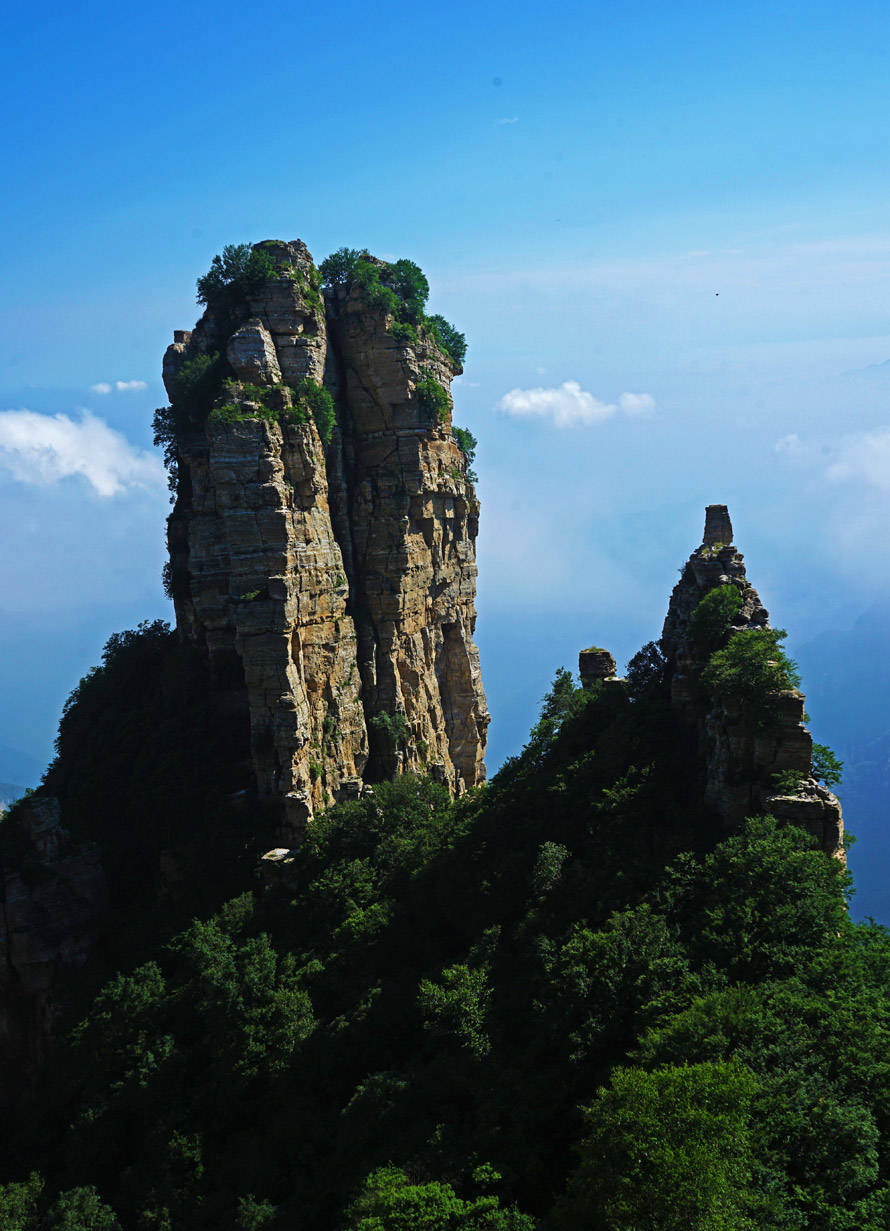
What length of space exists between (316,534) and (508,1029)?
95.5 feet

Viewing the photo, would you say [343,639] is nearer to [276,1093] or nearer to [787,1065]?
[276,1093]

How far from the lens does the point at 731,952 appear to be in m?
28.7

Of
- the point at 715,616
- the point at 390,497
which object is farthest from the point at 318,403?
the point at 715,616

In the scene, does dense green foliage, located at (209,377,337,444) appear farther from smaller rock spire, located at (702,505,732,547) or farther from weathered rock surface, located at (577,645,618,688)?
smaller rock spire, located at (702,505,732,547)

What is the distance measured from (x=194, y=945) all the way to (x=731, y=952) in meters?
23.7

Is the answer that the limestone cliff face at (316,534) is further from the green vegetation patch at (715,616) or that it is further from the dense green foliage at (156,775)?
the green vegetation patch at (715,616)

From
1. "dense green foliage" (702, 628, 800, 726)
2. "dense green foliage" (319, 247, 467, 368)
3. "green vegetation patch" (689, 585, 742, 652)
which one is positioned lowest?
"dense green foliage" (702, 628, 800, 726)

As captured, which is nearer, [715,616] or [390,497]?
[715,616]

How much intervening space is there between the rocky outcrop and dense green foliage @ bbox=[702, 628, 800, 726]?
109 feet

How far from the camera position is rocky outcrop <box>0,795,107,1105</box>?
4738cm

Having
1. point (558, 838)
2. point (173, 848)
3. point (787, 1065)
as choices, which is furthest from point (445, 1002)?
point (173, 848)

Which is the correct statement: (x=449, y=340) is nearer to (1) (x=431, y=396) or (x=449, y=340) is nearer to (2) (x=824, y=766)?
(1) (x=431, y=396)

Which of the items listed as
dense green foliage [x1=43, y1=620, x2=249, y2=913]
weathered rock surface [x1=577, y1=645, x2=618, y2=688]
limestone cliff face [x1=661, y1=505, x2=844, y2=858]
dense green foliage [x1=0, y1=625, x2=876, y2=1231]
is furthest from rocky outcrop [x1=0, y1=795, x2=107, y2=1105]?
limestone cliff face [x1=661, y1=505, x2=844, y2=858]

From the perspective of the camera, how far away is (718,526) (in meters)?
46.1
